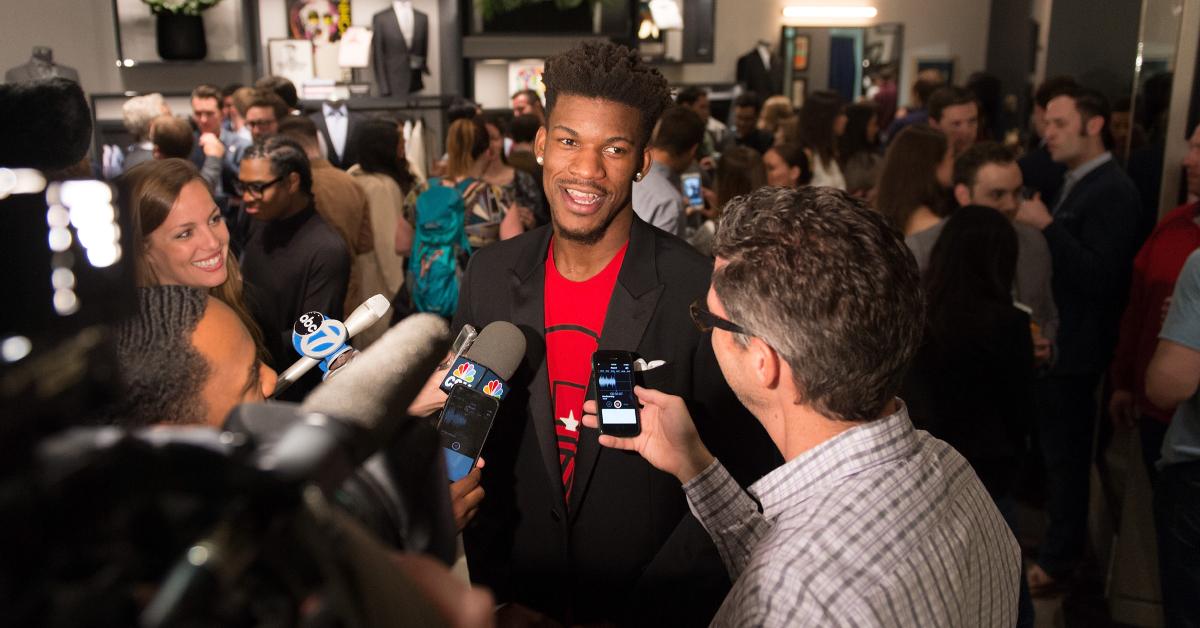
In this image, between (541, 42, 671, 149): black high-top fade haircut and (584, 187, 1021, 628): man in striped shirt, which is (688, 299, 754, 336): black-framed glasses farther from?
(541, 42, 671, 149): black high-top fade haircut

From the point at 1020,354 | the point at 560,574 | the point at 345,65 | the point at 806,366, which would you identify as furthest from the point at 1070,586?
the point at 345,65

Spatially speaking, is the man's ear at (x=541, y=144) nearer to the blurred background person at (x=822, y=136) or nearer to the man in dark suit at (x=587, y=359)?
the man in dark suit at (x=587, y=359)

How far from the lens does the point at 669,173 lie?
4.12m

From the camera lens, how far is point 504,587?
1944mm

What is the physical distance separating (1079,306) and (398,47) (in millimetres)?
6328

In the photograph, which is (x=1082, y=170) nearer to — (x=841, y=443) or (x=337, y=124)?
(x=841, y=443)

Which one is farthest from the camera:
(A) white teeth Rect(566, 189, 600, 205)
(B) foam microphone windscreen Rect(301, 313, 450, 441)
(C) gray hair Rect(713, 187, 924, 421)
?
(A) white teeth Rect(566, 189, 600, 205)

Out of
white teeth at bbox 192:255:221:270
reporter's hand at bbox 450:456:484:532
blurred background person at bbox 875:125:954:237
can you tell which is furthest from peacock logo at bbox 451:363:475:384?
blurred background person at bbox 875:125:954:237

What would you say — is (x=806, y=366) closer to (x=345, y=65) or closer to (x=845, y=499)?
(x=845, y=499)

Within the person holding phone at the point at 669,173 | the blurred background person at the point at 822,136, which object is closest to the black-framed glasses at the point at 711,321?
the person holding phone at the point at 669,173

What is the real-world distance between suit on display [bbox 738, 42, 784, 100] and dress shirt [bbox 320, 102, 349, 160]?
562 centimetres

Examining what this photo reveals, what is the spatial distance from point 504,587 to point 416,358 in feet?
4.37

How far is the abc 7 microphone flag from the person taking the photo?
5.18 feet

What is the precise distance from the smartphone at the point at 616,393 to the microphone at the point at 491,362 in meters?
0.15
